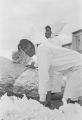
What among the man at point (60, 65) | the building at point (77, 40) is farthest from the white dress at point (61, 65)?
the building at point (77, 40)

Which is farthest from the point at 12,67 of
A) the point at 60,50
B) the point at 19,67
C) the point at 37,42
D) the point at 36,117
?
the point at 36,117

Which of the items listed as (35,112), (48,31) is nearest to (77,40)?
(48,31)

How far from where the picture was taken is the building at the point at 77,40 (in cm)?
256

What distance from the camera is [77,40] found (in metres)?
2.68

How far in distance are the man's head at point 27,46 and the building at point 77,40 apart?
33cm

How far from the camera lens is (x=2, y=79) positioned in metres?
3.21

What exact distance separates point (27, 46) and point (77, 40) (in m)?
0.42

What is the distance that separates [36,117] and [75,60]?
20.9 inches

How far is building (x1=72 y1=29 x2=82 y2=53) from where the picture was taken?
2558mm

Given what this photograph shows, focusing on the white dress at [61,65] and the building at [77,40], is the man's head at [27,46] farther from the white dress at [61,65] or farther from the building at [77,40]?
the building at [77,40]

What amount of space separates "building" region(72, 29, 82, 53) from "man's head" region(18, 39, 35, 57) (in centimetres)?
33

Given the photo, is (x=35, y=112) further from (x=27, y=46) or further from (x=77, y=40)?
(x=77, y=40)

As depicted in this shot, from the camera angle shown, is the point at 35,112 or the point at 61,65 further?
the point at 61,65

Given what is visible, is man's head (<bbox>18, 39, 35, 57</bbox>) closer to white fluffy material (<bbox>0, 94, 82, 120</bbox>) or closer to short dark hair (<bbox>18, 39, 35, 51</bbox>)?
short dark hair (<bbox>18, 39, 35, 51</bbox>)
